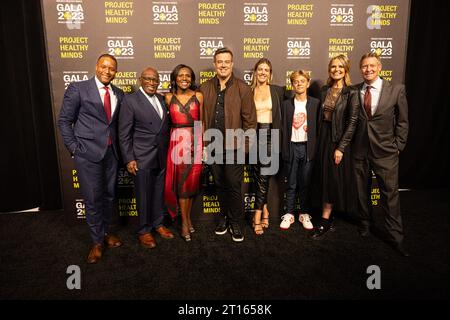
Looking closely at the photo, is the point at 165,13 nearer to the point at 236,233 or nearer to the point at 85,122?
the point at 85,122

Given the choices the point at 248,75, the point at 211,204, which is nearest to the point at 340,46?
the point at 248,75

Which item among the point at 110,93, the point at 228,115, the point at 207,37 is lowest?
the point at 228,115

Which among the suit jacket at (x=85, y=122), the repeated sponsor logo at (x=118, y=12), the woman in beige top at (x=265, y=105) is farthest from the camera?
the repeated sponsor logo at (x=118, y=12)

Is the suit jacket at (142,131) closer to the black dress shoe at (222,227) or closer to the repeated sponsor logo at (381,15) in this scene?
the black dress shoe at (222,227)

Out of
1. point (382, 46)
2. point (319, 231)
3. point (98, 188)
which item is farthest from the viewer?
point (382, 46)

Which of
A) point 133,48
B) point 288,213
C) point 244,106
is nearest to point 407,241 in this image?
point 288,213

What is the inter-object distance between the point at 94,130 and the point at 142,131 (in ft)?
1.31

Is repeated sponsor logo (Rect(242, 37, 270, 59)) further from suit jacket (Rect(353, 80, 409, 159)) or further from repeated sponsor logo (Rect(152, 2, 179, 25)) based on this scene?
suit jacket (Rect(353, 80, 409, 159))

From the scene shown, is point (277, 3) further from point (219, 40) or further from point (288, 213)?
point (288, 213)

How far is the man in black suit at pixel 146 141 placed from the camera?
2734mm

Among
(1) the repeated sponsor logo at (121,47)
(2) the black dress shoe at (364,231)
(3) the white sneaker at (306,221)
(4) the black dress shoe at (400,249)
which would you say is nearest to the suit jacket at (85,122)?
(1) the repeated sponsor logo at (121,47)

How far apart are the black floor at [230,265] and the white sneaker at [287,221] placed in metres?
0.06

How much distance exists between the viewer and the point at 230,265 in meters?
2.68
